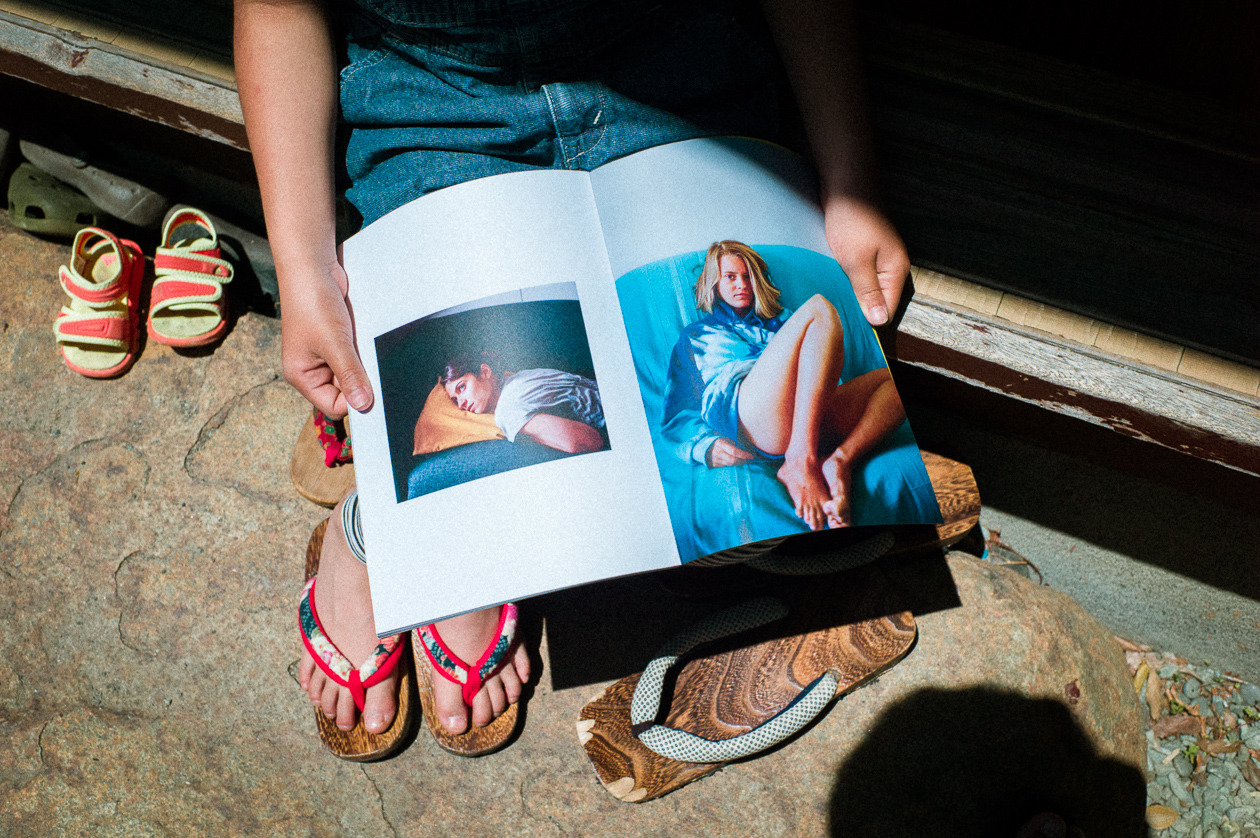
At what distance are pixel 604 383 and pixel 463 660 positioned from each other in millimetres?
652

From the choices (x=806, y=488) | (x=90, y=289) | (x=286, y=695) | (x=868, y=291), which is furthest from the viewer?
(x=90, y=289)

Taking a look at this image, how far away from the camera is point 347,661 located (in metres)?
1.23

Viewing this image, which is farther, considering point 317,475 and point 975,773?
point 317,475

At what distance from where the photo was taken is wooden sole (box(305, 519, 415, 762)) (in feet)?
4.06

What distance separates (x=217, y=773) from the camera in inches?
50.6

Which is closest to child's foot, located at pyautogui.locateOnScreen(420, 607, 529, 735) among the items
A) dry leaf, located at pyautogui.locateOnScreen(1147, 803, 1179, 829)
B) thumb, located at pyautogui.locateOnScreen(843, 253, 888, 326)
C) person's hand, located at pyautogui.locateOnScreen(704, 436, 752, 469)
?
person's hand, located at pyautogui.locateOnScreen(704, 436, 752, 469)

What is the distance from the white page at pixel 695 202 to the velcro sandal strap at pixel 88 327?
46.6 inches

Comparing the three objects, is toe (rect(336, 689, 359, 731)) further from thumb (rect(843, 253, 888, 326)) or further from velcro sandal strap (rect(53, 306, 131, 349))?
thumb (rect(843, 253, 888, 326))

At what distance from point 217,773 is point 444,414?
3.09ft

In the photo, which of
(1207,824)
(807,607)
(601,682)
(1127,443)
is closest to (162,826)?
(601,682)

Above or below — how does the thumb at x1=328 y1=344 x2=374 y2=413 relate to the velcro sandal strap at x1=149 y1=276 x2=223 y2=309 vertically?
below

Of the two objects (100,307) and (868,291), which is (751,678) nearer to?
(868,291)

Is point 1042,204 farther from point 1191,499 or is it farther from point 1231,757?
point 1231,757

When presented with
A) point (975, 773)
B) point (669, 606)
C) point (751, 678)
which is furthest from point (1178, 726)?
point (669, 606)
